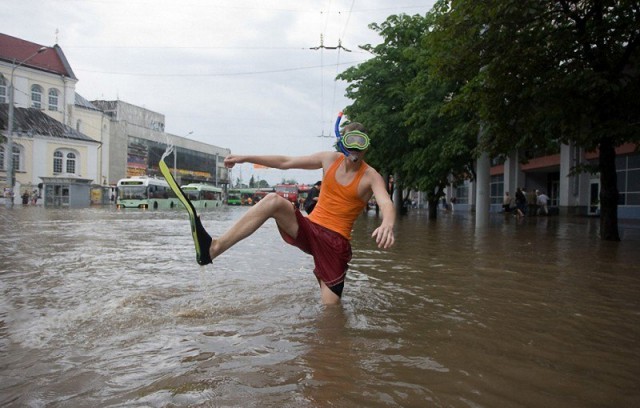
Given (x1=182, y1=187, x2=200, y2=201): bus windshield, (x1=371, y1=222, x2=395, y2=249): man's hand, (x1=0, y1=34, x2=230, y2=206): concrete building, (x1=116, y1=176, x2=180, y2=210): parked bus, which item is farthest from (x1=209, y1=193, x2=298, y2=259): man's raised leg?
(x1=182, y1=187, x2=200, y2=201): bus windshield

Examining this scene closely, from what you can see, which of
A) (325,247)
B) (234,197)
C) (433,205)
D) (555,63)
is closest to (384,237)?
(325,247)

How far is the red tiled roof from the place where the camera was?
54250 mm

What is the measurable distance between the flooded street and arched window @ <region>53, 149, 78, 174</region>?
50.0 metres

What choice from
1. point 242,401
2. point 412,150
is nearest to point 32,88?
point 412,150

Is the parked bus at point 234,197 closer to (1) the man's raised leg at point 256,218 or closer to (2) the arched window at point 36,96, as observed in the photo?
(2) the arched window at point 36,96

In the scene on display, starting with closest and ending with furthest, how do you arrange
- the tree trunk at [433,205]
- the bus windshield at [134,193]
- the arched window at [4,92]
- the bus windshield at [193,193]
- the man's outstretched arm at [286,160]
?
the man's outstretched arm at [286,160] → the tree trunk at [433,205] → the bus windshield at [134,193] → the bus windshield at [193,193] → the arched window at [4,92]

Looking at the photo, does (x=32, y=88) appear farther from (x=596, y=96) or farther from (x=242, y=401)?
(x=242, y=401)

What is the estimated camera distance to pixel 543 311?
4.48 metres

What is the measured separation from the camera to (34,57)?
5612 cm

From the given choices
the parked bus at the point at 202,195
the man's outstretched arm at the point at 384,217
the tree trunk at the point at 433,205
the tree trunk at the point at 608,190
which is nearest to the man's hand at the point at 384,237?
the man's outstretched arm at the point at 384,217

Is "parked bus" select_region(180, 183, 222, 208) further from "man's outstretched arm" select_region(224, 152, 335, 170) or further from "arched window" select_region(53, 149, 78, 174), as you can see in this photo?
"man's outstretched arm" select_region(224, 152, 335, 170)

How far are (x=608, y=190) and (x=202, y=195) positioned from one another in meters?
44.9

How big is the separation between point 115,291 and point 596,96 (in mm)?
10369

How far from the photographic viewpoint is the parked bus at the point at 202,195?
5062 cm
